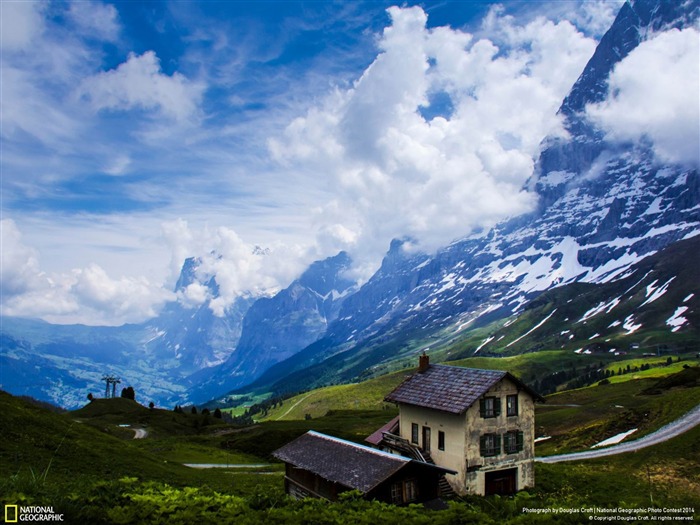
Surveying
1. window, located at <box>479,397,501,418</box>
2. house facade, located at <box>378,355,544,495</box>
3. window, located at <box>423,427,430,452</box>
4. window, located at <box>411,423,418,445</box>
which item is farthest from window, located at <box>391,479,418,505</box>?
window, located at <box>411,423,418,445</box>

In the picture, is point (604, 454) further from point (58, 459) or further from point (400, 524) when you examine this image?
point (58, 459)

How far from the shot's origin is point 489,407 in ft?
167

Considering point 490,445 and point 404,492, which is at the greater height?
point 490,445

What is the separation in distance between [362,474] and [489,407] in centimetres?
1687

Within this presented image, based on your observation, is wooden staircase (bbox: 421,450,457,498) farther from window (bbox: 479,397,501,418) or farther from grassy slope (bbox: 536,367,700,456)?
grassy slope (bbox: 536,367,700,456)

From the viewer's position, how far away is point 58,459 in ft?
148

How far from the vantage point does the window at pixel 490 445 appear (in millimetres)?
49844

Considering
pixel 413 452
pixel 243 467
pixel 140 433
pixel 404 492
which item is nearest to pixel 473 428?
pixel 413 452

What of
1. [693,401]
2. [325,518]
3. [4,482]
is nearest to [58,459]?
[4,482]

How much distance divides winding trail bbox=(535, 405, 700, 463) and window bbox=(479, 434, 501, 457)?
2219 cm

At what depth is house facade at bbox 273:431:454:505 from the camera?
39.4m

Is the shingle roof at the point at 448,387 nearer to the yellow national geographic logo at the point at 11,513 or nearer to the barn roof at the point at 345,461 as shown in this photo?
the barn roof at the point at 345,461

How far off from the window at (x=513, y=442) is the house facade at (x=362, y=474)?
1148 centimetres

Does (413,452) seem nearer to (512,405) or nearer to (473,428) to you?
(473,428)
